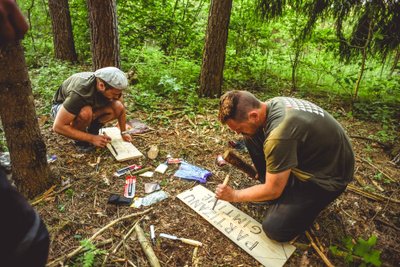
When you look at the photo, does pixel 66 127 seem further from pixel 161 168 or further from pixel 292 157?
pixel 292 157

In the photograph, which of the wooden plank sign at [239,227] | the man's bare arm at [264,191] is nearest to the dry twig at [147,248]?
the wooden plank sign at [239,227]

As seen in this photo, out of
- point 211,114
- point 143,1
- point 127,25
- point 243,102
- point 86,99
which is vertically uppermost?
point 143,1

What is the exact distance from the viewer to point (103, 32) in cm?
454

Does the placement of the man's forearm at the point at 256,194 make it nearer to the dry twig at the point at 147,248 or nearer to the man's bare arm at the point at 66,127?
Answer: the dry twig at the point at 147,248

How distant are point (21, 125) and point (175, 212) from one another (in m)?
1.66

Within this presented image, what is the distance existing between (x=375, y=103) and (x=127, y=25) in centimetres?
679

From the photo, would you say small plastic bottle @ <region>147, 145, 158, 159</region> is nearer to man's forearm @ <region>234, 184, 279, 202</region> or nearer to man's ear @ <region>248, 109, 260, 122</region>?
man's forearm @ <region>234, 184, 279, 202</region>

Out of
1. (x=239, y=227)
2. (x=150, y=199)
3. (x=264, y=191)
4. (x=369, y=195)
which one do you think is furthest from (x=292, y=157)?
(x=369, y=195)

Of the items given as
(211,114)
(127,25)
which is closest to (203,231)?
(211,114)

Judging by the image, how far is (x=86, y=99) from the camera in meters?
3.20

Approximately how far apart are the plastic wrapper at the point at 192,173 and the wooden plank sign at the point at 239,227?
0.55 feet

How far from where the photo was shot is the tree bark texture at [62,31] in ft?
22.9

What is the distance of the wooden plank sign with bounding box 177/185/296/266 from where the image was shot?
2287 millimetres

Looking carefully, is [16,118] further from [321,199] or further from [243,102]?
[321,199]
